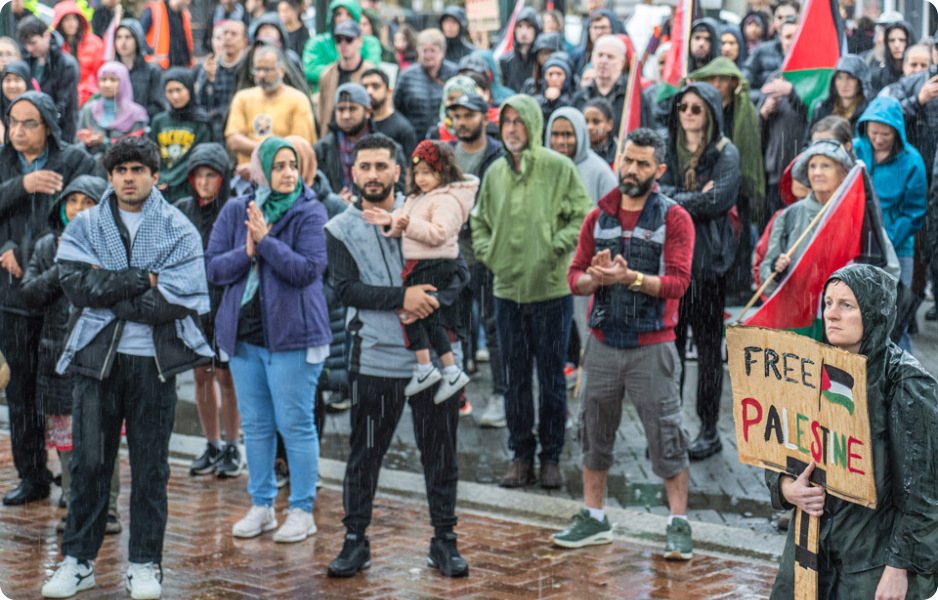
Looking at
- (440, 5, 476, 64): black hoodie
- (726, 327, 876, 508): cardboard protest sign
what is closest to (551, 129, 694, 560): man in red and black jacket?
(726, 327, 876, 508): cardboard protest sign

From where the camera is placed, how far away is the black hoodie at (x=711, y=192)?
761 cm

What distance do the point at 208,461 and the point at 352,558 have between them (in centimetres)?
225

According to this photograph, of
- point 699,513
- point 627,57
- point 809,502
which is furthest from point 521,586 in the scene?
point 627,57

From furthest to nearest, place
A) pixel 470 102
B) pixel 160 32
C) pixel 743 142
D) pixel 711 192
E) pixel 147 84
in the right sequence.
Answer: pixel 160 32 < pixel 147 84 < pixel 743 142 < pixel 470 102 < pixel 711 192

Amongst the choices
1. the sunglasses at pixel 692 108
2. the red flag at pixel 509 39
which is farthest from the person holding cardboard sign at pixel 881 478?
the red flag at pixel 509 39

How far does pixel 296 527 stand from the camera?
6.57 m

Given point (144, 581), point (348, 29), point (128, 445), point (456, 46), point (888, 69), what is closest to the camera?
point (144, 581)

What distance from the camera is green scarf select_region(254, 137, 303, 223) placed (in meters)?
6.61

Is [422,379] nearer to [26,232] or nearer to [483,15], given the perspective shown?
[26,232]

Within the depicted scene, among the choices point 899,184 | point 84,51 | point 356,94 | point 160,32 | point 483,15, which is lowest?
point 899,184

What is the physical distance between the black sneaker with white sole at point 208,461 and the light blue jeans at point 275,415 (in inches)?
46.3

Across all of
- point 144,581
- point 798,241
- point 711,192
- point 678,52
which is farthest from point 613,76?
point 144,581

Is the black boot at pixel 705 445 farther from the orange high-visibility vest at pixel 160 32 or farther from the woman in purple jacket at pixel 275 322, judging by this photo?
the orange high-visibility vest at pixel 160 32

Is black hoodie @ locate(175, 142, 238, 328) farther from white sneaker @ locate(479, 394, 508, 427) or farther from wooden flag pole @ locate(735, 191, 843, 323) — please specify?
wooden flag pole @ locate(735, 191, 843, 323)
